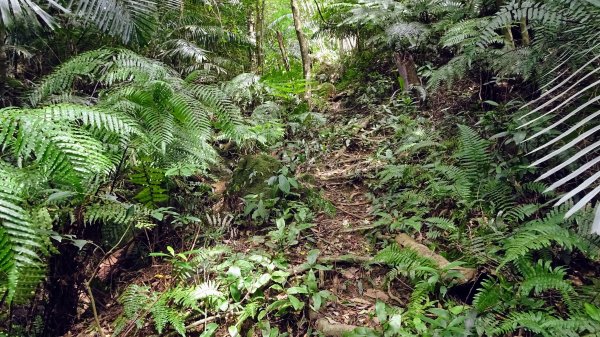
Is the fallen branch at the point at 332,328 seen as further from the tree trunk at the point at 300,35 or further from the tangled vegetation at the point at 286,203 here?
the tree trunk at the point at 300,35

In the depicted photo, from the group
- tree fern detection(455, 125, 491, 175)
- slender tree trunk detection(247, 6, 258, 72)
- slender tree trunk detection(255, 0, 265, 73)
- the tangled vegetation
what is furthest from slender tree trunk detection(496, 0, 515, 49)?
slender tree trunk detection(247, 6, 258, 72)

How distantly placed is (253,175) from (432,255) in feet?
5.28

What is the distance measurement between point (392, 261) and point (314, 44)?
6.30 metres

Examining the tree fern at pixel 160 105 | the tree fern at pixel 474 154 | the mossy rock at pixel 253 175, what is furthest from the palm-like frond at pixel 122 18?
→ the tree fern at pixel 474 154

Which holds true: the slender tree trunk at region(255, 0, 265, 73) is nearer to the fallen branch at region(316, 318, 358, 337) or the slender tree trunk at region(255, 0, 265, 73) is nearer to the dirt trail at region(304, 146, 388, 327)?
the dirt trail at region(304, 146, 388, 327)

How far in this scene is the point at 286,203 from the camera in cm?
294

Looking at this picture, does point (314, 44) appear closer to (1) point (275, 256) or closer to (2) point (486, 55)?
(2) point (486, 55)

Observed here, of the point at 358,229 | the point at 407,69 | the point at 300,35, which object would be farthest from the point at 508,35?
the point at 300,35

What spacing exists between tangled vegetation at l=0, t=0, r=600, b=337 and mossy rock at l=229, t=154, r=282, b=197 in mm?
15

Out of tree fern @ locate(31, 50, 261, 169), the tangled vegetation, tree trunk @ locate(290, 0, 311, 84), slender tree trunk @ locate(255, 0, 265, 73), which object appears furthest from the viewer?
slender tree trunk @ locate(255, 0, 265, 73)

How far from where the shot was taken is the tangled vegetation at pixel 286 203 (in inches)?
64.5

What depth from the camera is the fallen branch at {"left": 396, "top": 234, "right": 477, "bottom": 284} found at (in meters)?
1.96

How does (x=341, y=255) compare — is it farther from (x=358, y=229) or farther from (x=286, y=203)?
(x=286, y=203)

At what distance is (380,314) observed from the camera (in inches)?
71.9
